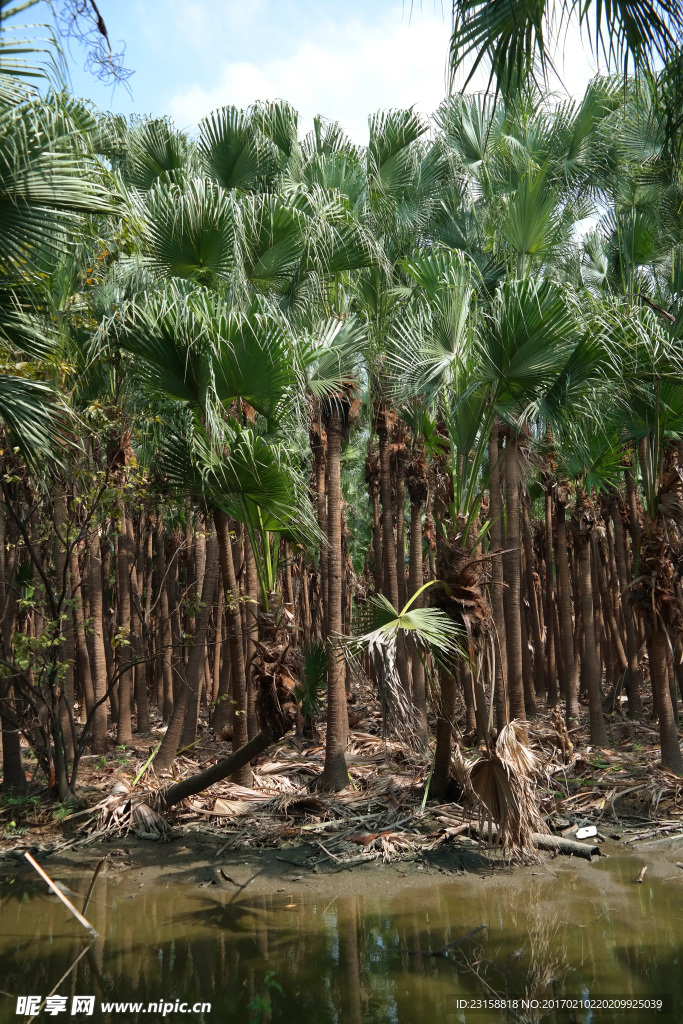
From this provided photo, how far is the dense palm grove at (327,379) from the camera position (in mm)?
7660

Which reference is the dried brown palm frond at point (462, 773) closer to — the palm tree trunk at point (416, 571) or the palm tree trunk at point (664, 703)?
the palm tree trunk at point (664, 703)

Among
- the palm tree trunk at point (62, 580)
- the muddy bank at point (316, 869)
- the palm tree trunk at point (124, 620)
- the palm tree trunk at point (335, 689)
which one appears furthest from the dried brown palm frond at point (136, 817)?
the palm tree trunk at point (124, 620)

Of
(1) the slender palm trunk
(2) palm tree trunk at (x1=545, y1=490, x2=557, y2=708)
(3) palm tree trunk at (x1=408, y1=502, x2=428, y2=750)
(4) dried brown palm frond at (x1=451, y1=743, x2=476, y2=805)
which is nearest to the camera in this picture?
(4) dried brown palm frond at (x1=451, y1=743, x2=476, y2=805)

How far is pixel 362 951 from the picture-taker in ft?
20.6

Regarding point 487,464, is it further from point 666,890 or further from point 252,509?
point 666,890

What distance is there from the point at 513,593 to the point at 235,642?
4.34 meters

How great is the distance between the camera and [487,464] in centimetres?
1216

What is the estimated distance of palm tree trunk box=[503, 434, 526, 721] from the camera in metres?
11.4

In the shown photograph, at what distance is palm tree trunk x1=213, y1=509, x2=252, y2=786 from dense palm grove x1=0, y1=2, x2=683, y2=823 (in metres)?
0.05

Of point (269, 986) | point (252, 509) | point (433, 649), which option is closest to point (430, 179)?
point (252, 509)

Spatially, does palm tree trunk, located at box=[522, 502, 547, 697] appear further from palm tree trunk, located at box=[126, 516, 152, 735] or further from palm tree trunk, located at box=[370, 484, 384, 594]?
palm tree trunk, located at box=[126, 516, 152, 735]

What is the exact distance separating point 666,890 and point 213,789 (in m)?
5.70

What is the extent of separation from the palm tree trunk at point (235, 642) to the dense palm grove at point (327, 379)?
0.05 metres

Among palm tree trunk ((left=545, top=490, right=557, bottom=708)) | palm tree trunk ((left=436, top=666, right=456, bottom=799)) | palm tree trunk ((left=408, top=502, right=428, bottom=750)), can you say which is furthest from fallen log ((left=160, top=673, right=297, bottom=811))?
palm tree trunk ((left=545, top=490, right=557, bottom=708))
